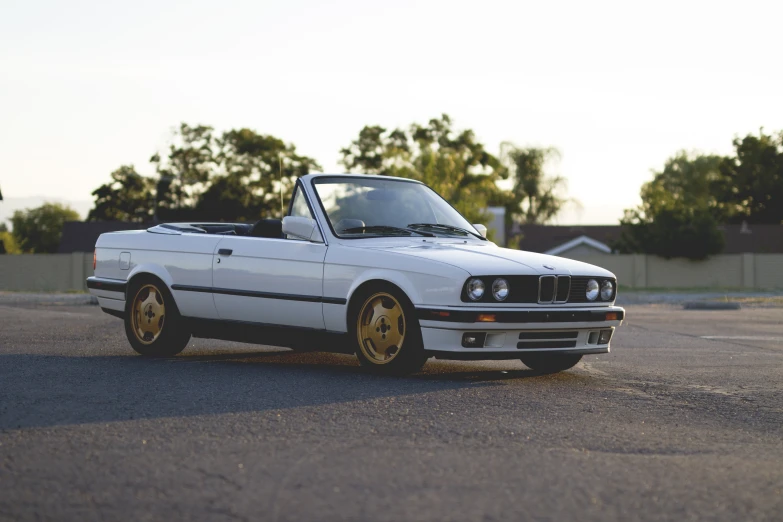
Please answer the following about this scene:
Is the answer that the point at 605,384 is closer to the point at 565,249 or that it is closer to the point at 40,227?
the point at 565,249

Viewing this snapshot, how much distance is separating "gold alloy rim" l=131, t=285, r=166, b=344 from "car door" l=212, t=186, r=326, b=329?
79 centimetres

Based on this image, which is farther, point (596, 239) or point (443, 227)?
point (596, 239)

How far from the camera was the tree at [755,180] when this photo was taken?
71.6 meters

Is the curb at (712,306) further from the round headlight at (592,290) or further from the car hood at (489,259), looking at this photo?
the round headlight at (592,290)

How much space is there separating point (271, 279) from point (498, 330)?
2.15 metres

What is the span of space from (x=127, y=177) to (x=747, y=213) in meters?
42.3

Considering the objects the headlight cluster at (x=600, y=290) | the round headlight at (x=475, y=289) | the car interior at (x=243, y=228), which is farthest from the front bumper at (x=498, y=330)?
the car interior at (x=243, y=228)

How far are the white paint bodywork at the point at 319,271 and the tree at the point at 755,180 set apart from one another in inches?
2607

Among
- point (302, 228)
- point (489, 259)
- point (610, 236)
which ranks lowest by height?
point (489, 259)

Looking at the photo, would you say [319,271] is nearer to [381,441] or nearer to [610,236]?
[381,441]

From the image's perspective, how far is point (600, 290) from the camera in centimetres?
896

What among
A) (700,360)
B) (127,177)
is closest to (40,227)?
(127,177)

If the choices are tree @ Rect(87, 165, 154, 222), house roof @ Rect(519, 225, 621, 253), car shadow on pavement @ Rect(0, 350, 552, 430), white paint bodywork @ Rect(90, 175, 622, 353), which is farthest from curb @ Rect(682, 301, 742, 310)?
tree @ Rect(87, 165, 154, 222)

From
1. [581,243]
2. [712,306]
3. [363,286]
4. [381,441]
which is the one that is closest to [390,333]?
[363,286]
